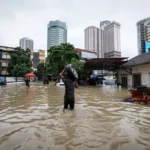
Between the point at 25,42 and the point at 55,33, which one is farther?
the point at 25,42

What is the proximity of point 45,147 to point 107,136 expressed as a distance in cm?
137

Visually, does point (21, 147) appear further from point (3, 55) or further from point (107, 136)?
point (3, 55)

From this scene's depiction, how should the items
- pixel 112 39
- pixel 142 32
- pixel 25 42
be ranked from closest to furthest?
1. pixel 142 32
2. pixel 112 39
3. pixel 25 42

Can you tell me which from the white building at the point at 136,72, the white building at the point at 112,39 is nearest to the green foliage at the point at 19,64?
the white building at the point at 136,72

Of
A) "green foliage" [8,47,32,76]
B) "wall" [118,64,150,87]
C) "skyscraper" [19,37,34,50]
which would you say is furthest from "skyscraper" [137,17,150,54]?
"skyscraper" [19,37,34,50]

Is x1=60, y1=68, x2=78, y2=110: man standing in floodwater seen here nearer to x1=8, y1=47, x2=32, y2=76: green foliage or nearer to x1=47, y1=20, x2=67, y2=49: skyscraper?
x1=8, y1=47, x2=32, y2=76: green foliage

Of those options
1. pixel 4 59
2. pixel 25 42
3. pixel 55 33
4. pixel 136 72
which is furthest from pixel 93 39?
pixel 136 72

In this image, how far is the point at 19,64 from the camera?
4681 cm

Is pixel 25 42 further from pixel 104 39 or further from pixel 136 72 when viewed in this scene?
pixel 136 72

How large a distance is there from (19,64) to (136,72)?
1255 inches

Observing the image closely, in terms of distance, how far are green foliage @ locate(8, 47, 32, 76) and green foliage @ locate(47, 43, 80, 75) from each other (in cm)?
1540

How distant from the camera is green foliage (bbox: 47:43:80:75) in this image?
31.6 metres

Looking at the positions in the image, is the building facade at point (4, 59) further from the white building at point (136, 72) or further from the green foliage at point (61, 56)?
the white building at point (136, 72)

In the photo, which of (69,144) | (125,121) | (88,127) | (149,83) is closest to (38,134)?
(69,144)
